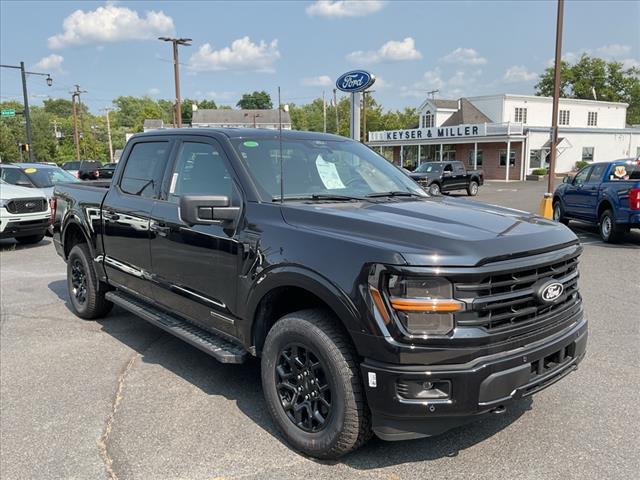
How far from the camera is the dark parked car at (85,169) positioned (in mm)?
26766

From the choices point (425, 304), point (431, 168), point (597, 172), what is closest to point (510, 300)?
point (425, 304)

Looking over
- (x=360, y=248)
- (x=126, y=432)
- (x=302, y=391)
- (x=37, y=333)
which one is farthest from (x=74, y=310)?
(x=360, y=248)

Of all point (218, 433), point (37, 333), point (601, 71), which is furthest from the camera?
point (601, 71)

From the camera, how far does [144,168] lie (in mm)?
4891

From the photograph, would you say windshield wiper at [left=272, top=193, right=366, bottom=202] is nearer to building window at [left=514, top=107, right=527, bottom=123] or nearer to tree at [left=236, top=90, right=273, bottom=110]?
building window at [left=514, top=107, right=527, bottom=123]

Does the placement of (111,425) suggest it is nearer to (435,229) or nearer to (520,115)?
(435,229)

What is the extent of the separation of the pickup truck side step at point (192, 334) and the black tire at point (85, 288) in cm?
75

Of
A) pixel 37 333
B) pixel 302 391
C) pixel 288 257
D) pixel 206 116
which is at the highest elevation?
pixel 206 116

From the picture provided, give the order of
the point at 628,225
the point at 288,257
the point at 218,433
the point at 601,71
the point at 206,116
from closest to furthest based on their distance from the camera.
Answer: the point at 288,257 < the point at 218,433 < the point at 628,225 < the point at 601,71 < the point at 206,116

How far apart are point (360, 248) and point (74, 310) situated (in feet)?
15.7

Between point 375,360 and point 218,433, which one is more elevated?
point 375,360

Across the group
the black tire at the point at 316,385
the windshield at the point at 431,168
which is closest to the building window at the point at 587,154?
the windshield at the point at 431,168

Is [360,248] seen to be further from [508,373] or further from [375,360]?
[508,373]

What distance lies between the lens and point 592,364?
4.58 metres
